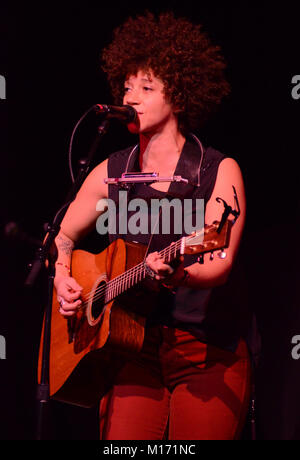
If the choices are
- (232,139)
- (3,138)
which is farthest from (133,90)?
(3,138)

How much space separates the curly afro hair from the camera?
2.83 metres

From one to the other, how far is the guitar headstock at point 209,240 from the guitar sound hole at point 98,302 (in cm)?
66

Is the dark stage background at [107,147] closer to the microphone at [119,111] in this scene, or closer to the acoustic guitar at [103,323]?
the acoustic guitar at [103,323]

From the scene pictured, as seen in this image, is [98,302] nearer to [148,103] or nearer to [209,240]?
[209,240]

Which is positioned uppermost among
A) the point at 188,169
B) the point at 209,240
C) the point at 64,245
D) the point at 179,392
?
the point at 188,169

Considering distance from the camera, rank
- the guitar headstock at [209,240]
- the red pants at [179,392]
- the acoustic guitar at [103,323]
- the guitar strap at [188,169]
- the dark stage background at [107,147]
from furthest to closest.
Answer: the dark stage background at [107,147] → the guitar strap at [188,169] → the acoustic guitar at [103,323] → the red pants at [179,392] → the guitar headstock at [209,240]

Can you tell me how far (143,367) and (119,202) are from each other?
77 cm

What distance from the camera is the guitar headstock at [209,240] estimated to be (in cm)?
201

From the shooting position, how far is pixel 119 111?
249cm

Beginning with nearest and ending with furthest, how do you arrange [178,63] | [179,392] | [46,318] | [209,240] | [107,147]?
[209,240]
[46,318]
[179,392]
[178,63]
[107,147]

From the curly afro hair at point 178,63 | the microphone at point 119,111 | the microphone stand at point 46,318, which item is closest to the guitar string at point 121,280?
the microphone stand at point 46,318

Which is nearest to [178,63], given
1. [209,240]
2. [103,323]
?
[209,240]

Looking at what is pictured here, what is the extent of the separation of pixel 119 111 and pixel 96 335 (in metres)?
0.98
